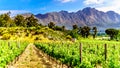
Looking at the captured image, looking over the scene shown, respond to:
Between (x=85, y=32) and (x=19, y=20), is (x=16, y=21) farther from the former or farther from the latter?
(x=85, y=32)

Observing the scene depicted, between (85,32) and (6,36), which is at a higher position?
(6,36)

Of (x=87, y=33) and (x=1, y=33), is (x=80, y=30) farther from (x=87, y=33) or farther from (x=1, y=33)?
(x=1, y=33)

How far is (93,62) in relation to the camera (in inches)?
837

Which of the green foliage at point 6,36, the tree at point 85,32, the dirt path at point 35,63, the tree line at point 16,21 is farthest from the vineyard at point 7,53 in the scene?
the tree at point 85,32

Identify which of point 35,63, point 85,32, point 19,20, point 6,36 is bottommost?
point 85,32

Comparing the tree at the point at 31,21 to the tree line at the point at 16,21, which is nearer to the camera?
the tree line at the point at 16,21

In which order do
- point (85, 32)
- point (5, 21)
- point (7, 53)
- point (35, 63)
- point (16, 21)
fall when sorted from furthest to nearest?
point (85, 32) → point (16, 21) → point (5, 21) → point (35, 63) → point (7, 53)

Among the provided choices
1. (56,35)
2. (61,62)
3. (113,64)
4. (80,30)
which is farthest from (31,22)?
(113,64)

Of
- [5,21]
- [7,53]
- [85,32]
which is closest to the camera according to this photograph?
[7,53]

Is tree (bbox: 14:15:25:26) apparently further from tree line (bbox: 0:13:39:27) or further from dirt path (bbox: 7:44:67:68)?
dirt path (bbox: 7:44:67:68)

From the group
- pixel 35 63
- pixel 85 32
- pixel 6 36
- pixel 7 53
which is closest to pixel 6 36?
pixel 6 36

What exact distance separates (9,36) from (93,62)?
10477 cm

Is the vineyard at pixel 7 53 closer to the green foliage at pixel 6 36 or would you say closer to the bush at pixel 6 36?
the bush at pixel 6 36

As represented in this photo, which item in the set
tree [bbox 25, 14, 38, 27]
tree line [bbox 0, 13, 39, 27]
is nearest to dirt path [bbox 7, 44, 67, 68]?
tree line [bbox 0, 13, 39, 27]
